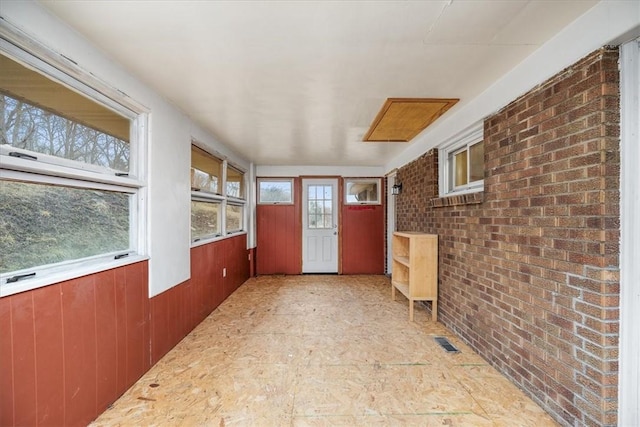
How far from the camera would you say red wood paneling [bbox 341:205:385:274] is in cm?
588

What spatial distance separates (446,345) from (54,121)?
11.0ft

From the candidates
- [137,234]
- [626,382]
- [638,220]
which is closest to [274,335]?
[137,234]

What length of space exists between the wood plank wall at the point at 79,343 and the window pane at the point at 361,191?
13.2ft

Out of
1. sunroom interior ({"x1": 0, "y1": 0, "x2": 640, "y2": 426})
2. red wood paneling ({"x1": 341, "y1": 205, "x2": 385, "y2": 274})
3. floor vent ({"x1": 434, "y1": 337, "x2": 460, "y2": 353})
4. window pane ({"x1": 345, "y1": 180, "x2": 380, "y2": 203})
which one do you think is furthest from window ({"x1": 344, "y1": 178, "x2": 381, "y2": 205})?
floor vent ({"x1": 434, "y1": 337, "x2": 460, "y2": 353})

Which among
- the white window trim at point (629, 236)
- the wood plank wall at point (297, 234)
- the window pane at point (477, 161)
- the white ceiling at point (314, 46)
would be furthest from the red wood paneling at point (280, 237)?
the white window trim at point (629, 236)

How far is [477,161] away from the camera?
108 inches

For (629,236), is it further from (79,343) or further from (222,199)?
(222,199)

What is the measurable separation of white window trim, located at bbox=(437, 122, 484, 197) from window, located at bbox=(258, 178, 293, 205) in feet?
10.7

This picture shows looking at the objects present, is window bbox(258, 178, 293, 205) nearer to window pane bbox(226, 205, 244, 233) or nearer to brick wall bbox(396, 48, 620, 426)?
window pane bbox(226, 205, 244, 233)

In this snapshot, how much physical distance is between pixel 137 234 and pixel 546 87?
3046mm

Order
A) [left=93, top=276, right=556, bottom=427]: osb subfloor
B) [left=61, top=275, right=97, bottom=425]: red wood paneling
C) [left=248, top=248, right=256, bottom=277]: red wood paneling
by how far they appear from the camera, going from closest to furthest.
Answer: [left=61, top=275, right=97, bottom=425]: red wood paneling, [left=93, top=276, right=556, bottom=427]: osb subfloor, [left=248, top=248, right=256, bottom=277]: red wood paneling

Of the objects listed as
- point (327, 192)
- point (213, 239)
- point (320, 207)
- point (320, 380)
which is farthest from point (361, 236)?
point (320, 380)

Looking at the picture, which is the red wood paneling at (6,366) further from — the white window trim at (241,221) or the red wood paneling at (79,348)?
the white window trim at (241,221)

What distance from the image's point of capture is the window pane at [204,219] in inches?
130
